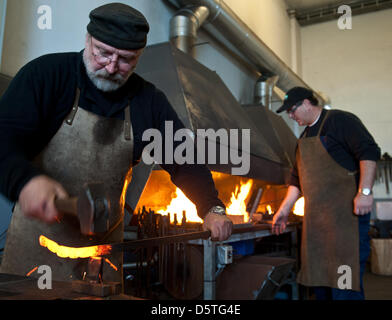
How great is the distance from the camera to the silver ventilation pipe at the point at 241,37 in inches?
121

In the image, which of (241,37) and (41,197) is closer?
(41,197)

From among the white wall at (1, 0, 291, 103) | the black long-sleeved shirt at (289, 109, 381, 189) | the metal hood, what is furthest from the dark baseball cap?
the white wall at (1, 0, 291, 103)

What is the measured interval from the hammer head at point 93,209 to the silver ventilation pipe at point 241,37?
8.39 ft

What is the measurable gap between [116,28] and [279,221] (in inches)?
69.4

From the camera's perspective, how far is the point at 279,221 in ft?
7.84

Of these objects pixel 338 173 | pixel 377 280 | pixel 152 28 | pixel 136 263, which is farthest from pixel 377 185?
pixel 136 263

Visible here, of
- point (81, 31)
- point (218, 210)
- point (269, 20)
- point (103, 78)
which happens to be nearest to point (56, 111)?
point (103, 78)

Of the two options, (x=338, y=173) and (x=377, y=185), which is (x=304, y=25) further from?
(x=338, y=173)

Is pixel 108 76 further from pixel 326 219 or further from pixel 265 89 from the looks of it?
pixel 265 89

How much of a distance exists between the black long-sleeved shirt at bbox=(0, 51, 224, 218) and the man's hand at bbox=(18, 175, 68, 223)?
0.03 m

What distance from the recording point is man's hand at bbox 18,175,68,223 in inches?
29.1

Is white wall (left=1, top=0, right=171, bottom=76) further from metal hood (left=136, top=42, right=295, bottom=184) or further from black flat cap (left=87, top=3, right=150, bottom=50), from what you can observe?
black flat cap (left=87, top=3, right=150, bottom=50)

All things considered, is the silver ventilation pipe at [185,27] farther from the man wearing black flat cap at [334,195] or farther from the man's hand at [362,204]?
the man's hand at [362,204]
